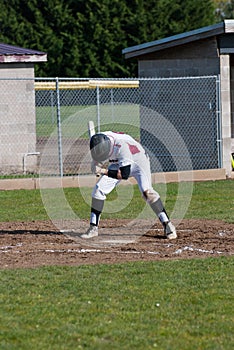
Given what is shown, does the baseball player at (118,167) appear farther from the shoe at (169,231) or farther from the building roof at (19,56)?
A: the building roof at (19,56)

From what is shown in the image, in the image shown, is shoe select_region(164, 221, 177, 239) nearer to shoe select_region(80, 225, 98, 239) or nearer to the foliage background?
shoe select_region(80, 225, 98, 239)

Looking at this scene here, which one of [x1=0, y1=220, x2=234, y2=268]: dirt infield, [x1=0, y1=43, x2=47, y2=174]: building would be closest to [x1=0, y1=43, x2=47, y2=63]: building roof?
[x1=0, y1=43, x2=47, y2=174]: building

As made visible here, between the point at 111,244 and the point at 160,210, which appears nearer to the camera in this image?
the point at 111,244

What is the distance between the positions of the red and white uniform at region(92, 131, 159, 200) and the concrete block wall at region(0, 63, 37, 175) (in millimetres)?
9421

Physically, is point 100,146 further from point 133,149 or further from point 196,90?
point 196,90

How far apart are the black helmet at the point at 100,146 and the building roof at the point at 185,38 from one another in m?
8.86

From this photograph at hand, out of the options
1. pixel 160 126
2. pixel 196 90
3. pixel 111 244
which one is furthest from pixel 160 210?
pixel 160 126

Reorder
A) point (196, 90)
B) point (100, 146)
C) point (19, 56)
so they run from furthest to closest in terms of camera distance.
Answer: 1. point (19, 56)
2. point (196, 90)
3. point (100, 146)

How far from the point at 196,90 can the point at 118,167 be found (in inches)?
383

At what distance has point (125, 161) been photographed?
37.2 ft

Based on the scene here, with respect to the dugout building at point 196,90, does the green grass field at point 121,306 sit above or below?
below

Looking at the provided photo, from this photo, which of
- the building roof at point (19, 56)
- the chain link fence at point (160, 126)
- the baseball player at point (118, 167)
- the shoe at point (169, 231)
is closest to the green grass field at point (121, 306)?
the shoe at point (169, 231)

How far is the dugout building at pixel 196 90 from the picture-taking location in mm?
19844

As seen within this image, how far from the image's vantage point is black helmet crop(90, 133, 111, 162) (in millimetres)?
11156
